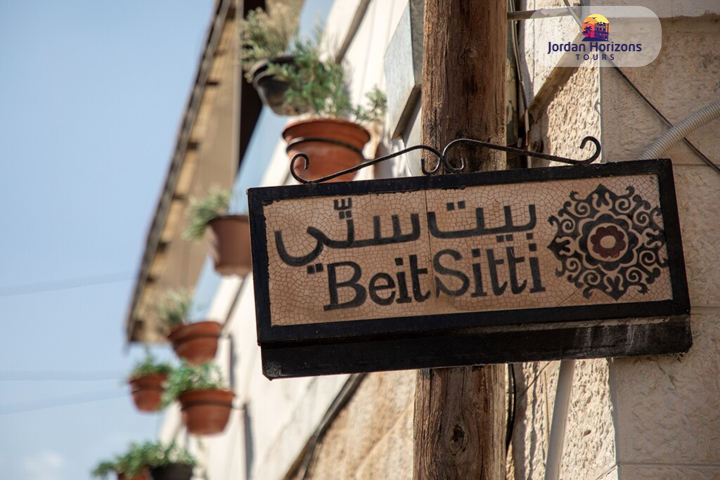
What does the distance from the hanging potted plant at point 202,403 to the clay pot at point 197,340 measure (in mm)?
561

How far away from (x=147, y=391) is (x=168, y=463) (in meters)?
1.35

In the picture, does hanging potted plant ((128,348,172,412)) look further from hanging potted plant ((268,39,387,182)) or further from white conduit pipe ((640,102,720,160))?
white conduit pipe ((640,102,720,160))

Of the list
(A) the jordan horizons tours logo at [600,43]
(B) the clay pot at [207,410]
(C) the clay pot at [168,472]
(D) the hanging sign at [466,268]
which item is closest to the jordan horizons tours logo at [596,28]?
(A) the jordan horizons tours logo at [600,43]

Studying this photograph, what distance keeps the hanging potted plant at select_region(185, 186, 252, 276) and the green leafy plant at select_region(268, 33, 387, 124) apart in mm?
1472

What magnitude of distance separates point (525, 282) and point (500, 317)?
101 mm

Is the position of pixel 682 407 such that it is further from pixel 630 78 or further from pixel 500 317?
pixel 630 78

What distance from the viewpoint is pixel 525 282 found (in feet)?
7.23

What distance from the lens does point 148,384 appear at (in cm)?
945

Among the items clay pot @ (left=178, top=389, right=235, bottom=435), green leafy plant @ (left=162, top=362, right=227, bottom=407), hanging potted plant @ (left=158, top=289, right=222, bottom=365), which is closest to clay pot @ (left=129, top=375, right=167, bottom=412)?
hanging potted plant @ (left=158, top=289, right=222, bottom=365)

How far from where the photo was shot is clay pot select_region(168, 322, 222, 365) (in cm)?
802

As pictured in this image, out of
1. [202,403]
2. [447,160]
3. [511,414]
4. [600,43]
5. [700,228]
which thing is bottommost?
[511,414]

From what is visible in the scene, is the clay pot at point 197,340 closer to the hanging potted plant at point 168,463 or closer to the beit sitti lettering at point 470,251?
the hanging potted plant at point 168,463

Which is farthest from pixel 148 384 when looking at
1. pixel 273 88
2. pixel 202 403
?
pixel 273 88

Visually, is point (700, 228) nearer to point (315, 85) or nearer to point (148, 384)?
point (315, 85)
